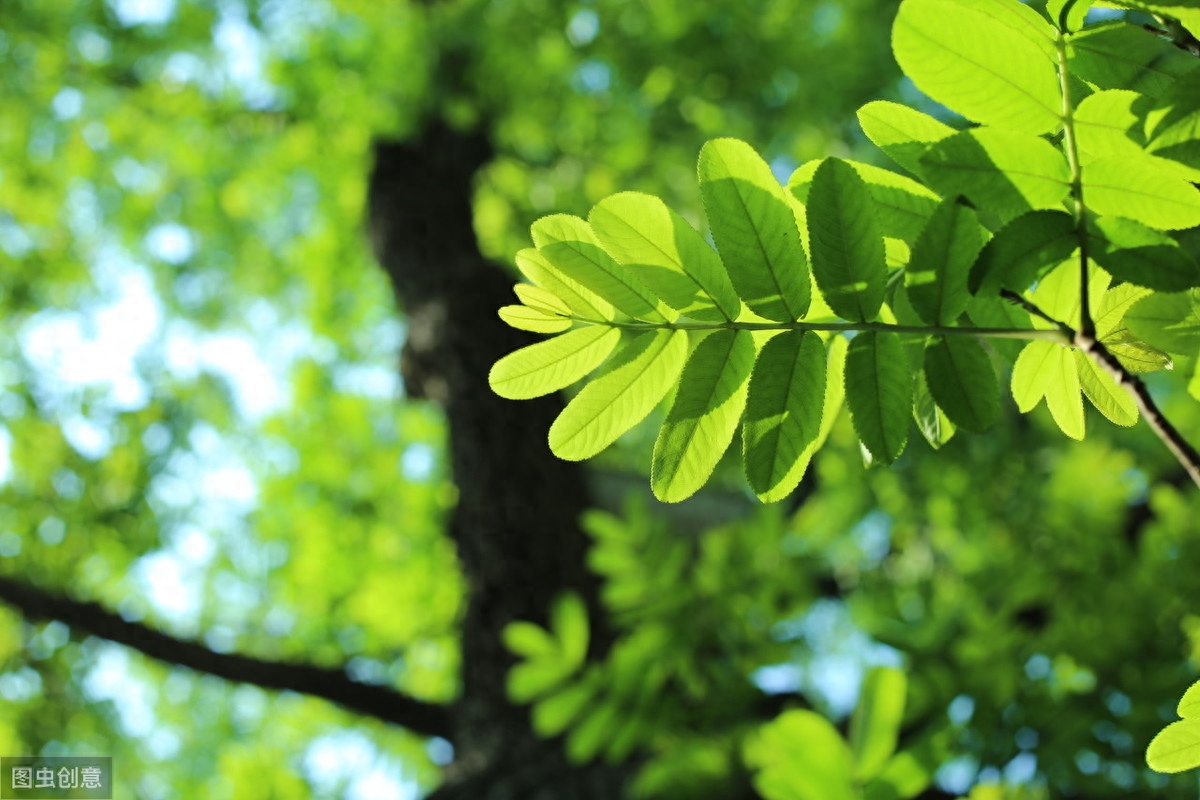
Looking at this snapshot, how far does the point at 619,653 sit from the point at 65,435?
5584mm

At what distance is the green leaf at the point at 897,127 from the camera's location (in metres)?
0.81

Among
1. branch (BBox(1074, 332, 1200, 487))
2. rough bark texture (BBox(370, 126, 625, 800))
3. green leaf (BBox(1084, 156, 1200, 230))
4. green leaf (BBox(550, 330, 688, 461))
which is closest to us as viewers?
branch (BBox(1074, 332, 1200, 487))

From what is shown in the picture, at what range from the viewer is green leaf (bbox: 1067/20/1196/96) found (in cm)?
79

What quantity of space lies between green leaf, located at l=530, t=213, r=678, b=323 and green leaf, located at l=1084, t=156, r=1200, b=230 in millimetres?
390

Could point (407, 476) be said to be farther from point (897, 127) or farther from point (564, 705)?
point (897, 127)

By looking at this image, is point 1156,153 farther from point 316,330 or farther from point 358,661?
point 316,330

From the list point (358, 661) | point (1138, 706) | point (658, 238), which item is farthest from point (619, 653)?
point (358, 661)

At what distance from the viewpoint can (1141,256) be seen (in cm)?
72

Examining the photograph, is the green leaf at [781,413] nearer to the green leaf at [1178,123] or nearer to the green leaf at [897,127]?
the green leaf at [897,127]

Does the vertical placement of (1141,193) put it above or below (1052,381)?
above

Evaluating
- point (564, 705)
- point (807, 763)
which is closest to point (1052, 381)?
point (807, 763)

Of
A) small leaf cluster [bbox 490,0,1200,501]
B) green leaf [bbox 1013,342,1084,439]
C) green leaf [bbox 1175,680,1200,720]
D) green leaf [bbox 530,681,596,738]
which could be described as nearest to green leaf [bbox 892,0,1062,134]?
small leaf cluster [bbox 490,0,1200,501]

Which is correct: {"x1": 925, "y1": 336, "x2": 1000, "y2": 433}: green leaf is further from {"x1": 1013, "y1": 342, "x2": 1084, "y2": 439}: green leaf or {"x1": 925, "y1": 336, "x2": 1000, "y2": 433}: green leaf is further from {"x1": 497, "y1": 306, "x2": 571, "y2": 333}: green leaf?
{"x1": 497, "y1": 306, "x2": 571, "y2": 333}: green leaf

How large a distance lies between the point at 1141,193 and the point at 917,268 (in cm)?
18
